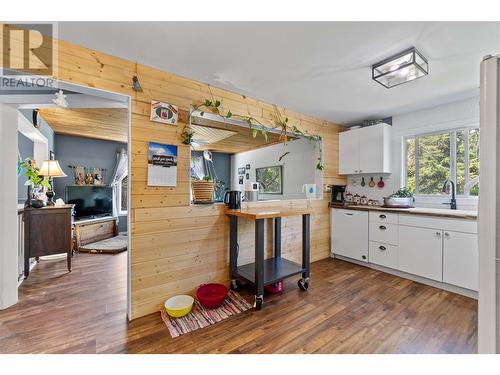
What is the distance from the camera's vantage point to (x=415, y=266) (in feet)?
8.68

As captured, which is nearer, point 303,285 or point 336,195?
point 303,285

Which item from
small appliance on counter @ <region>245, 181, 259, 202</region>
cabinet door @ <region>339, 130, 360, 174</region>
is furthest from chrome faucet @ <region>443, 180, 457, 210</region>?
small appliance on counter @ <region>245, 181, 259, 202</region>

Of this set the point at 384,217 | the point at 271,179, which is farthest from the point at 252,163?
the point at 384,217

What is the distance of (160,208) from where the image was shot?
6.66 ft

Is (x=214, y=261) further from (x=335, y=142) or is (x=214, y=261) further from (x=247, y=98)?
(x=335, y=142)

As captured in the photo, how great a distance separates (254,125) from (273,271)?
1826 mm

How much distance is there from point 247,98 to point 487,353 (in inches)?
109

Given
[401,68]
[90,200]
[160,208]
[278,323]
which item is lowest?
[278,323]

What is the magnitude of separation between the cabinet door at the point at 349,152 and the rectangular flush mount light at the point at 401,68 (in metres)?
1.41

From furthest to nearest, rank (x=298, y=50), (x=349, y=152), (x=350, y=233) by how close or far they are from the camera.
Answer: (x=349, y=152) → (x=350, y=233) → (x=298, y=50)

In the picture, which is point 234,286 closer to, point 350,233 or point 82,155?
point 350,233

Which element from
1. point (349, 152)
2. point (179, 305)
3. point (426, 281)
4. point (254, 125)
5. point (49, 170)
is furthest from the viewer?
point (349, 152)

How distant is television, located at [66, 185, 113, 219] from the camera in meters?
4.55

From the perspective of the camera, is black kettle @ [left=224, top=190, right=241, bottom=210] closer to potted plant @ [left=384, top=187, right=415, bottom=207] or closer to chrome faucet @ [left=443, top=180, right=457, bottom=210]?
potted plant @ [left=384, top=187, right=415, bottom=207]
